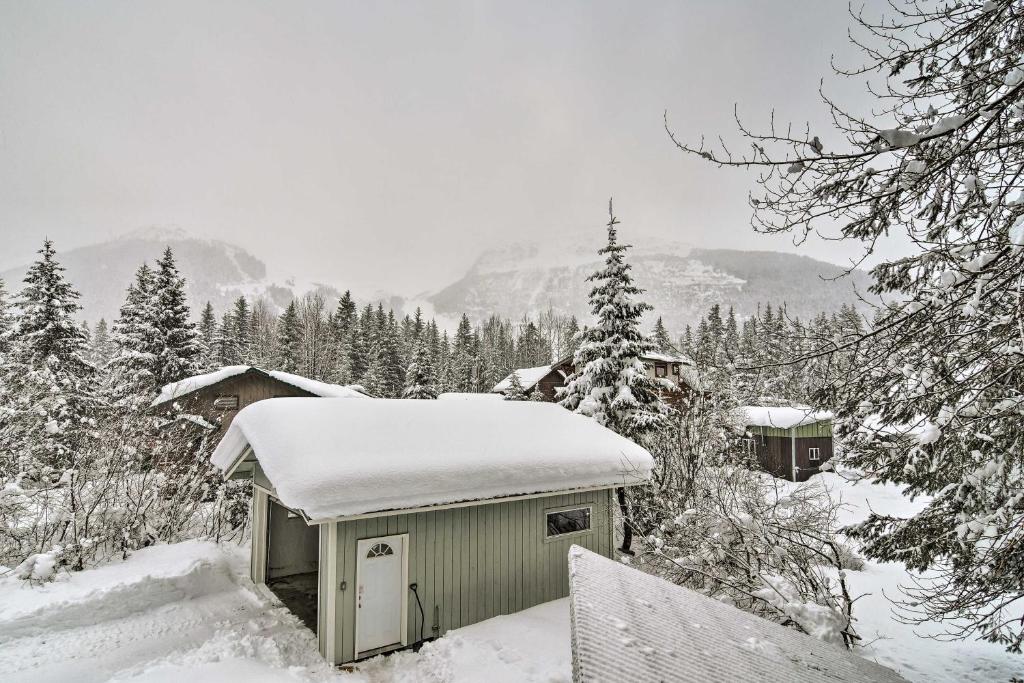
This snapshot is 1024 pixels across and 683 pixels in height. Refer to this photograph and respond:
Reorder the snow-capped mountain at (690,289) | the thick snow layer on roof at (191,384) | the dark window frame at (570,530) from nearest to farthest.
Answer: the dark window frame at (570,530)
the thick snow layer on roof at (191,384)
the snow-capped mountain at (690,289)

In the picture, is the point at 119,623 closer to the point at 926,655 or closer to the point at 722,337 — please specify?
the point at 926,655

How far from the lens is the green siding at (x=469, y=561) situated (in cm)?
690

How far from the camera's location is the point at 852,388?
461 centimetres

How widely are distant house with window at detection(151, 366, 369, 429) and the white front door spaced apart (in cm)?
1442

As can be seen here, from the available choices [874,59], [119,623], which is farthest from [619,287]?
[119,623]

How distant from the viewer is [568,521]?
9.45 metres

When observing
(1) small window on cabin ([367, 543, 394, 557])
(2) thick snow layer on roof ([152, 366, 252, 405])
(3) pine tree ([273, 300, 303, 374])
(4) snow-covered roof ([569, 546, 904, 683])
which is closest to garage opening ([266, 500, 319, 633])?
(1) small window on cabin ([367, 543, 394, 557])

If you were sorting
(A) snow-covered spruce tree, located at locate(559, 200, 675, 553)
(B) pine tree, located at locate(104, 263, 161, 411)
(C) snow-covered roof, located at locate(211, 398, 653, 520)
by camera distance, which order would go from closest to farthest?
(C) snow-covered roof, located at locate(211, 398, 653, 520)
(A) snow-covered spruce tree, located at locate(559, 200, 675, 553)
(B) pine tree, located at locate(104, 263, 161, 411)

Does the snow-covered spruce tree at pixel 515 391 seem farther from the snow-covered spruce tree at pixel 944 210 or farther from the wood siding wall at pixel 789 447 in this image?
the snow-covered spruce tree at pixel 944 210

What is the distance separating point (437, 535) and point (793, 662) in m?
5.80

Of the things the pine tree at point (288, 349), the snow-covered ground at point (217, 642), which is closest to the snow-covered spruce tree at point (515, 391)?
the pine tree at point (288, 349)

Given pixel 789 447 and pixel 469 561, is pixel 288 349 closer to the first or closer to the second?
pixel 469 561

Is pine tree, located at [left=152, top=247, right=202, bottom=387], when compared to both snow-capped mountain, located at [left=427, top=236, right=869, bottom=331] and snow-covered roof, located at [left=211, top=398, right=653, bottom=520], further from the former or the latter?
snow-capped mountain, located at [left=427, top=236, right=869, bottom=331]

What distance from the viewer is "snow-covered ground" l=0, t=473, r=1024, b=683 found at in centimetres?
626
